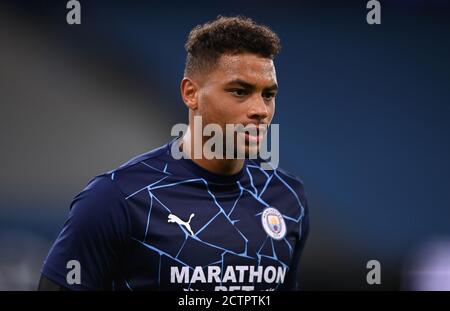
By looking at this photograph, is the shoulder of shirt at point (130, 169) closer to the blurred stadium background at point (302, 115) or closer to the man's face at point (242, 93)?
the man's face at point (242, 93)

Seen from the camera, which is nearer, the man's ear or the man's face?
the man's face

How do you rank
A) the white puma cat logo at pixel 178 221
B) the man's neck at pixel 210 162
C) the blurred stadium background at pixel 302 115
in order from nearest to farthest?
the white puma cat logo at pixel 178 221 < the man's neck at pixel 210 162 < the blurred stadium background at pixel 302 115

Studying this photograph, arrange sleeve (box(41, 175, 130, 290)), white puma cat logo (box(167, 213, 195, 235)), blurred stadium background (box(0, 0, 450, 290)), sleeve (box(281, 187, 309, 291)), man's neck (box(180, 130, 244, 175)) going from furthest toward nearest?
blurred stadium background (box(0, 0, 450, 290)), sleeve (box(281, 187, 309, 291)), man's neck (box(180, 130, 244, 175)), white puma cat logo (box(167, 213, 195, 235)), sleeve (box(41, 175, 130, 290))

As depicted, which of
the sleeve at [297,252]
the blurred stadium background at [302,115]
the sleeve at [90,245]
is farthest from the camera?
the blurred stadium background at [302,115]

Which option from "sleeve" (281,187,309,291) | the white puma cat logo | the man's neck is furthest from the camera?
"sleeve" (281,187,309,291)

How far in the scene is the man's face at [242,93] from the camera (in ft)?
9.41

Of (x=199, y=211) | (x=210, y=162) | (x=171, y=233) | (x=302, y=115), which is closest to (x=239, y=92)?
(x=210, y=162)

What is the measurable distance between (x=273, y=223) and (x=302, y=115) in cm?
275

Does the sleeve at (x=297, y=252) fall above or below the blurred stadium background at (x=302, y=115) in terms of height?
below

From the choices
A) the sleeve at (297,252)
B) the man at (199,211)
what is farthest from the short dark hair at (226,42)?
the sleeve at (297,252)

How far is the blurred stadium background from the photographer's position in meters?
5.26

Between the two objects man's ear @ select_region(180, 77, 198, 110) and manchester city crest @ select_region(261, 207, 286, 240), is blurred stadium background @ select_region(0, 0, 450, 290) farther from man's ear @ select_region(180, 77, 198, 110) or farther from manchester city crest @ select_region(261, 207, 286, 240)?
man's ear @ select_region(180, 77, 198, 110)

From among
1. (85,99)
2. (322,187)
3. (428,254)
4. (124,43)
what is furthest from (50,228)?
(428,254)

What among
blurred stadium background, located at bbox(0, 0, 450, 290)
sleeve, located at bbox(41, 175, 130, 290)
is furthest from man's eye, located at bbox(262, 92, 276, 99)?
blurred stadium background, located at bbox(0, 0, 450, 290)
